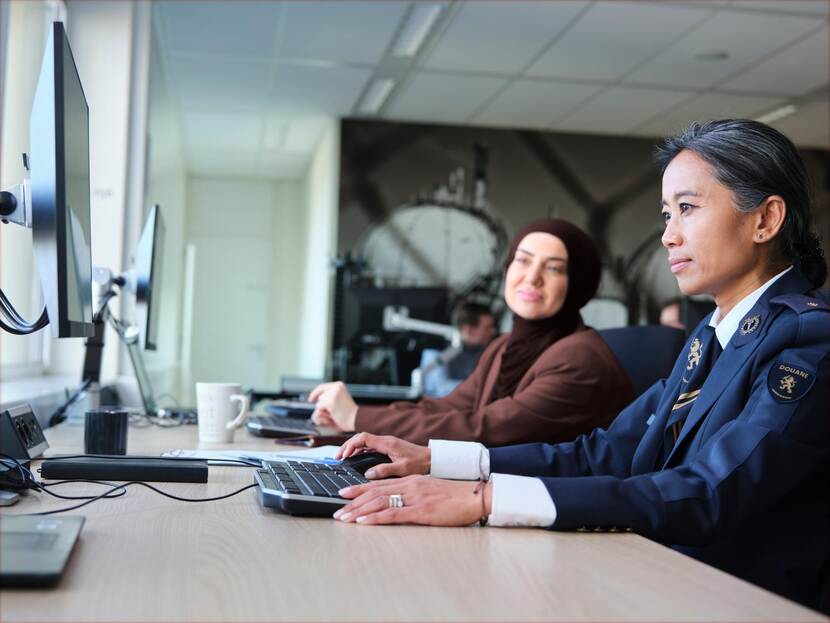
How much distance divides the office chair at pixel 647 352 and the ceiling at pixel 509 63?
2511mm

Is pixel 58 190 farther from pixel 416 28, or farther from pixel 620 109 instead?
pixel 620 109

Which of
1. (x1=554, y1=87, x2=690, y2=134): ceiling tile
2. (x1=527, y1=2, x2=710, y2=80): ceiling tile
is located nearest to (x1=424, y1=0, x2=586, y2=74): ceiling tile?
(x1=527, y1=2, x2=710, y2=80): ceiling tile

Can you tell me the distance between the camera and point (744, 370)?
1147 millimetres

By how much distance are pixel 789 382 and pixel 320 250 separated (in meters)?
6.52

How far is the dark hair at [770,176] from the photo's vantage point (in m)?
1.29

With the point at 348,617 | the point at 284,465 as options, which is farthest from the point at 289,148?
the point at 348,617

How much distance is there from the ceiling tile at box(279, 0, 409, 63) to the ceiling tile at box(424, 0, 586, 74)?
324 millimetres

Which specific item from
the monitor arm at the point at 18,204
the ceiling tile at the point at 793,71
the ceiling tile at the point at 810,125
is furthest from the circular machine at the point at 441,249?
the monitor arm at the point at 18,204

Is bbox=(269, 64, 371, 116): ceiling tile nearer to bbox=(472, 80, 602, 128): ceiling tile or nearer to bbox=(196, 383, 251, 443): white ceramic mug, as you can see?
bbox=(472, 80, 602, 128): ceiling tile

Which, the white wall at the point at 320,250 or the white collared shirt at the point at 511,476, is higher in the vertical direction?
the white wall at the point at 320,250

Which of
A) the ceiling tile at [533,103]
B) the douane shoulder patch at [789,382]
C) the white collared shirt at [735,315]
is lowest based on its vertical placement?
the douane shoulder patch at [789,382]

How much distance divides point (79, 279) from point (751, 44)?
4576mm

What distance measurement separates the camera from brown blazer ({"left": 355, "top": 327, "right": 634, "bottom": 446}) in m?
1.93

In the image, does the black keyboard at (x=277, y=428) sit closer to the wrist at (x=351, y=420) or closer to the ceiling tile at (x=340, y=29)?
the wrist at (x=351, y=420)
